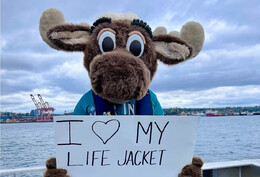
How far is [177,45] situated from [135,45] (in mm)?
329

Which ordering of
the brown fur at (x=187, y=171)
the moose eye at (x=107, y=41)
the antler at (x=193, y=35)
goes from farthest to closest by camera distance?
the antler at (x=193, y=35) → the moose eye at (x=107, y=41) → the brown fur at (x=187, y=171)

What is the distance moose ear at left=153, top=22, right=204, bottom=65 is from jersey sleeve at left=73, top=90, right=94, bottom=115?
0.55 m

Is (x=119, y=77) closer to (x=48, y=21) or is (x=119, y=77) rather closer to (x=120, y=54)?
(x=120, y=54)

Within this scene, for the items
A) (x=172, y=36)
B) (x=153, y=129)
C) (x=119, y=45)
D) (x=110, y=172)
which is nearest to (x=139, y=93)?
(x=153, y=129)

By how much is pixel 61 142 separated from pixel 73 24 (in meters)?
0.79

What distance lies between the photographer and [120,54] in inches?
A: 58.8

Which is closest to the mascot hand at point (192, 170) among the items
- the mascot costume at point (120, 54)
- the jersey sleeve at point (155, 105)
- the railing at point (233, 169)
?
the mascot costume at point (120, 54)

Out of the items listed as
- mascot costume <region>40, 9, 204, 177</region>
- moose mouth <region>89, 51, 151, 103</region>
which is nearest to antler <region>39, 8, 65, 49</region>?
mascot costume <region>40, 9, 204, 177</region>

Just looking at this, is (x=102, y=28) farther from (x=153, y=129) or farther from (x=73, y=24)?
(x=153, y=129)

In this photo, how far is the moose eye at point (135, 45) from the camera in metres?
1.64

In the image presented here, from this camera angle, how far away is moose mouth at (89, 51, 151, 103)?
1418 millimetres

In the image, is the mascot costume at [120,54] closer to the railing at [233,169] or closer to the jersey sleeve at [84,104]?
the jersey sleeve at [84,104]

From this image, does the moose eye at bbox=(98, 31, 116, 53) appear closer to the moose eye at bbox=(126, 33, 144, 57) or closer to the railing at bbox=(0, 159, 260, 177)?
the moose eye at bbox=(126, 33, 144, 57)

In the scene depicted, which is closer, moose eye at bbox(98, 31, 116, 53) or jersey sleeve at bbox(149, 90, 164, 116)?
moose eye at bbox(98, 31, 116, 53)
